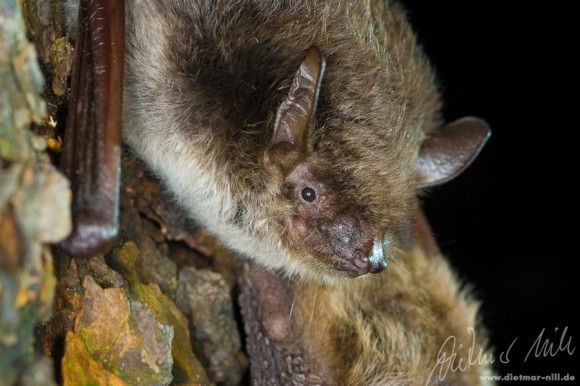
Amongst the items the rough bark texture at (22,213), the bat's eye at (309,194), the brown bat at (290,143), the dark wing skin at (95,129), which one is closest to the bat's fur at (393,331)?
the brown bat at (290,143)

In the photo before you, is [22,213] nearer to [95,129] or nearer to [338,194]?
[95,129]

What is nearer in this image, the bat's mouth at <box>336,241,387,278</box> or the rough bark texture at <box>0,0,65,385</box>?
the rough bark texture at <box>0,0,65,385</box>

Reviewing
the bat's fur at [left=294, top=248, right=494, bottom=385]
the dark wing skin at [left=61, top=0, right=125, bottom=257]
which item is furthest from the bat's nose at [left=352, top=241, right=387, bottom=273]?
the dark wing skin at [left=61, top=0, right=125, bottom=257]

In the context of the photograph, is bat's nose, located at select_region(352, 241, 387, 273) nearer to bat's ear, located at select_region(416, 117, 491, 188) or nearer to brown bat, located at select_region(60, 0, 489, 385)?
brown bat, located at select_region(60, 0, 489, 385)

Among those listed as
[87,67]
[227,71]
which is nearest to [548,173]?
[227,71]

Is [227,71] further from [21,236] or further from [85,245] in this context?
[21,236]

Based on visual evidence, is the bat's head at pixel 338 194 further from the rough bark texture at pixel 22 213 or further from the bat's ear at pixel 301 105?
the rough bark texture at pixel 22 213
